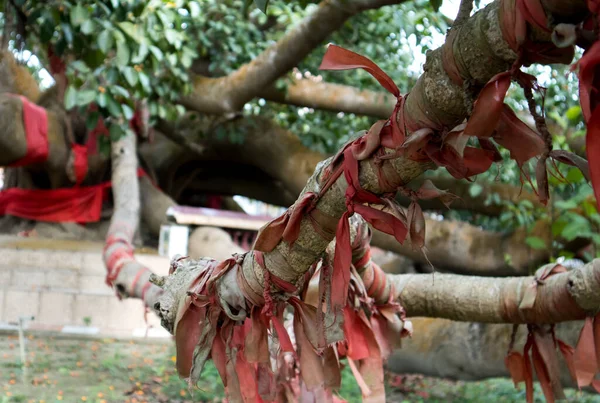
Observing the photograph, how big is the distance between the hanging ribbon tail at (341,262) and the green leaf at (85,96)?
2.51 meters

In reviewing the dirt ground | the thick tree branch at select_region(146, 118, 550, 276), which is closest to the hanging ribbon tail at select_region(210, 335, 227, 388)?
the dirt ground

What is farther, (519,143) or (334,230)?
(334,230)

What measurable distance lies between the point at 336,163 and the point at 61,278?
4.95 metres

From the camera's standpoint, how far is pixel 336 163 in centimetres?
111

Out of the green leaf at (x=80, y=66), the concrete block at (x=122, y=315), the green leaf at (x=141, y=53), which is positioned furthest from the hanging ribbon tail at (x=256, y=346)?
the concrete block at (x=122, y=315)

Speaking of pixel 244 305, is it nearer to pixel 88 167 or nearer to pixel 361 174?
pixel 361 174

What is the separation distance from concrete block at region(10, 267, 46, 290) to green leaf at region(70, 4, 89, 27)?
10.9 ft

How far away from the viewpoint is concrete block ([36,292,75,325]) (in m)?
5.38

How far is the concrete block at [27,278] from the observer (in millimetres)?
5426

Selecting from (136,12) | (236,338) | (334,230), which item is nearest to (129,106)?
(136,12)

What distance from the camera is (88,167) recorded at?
618 cm

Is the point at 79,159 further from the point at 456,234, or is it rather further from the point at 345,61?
the point at 345,61

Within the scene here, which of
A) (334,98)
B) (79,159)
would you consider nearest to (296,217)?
(334,98)

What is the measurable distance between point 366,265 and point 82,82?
2296 millimetres
